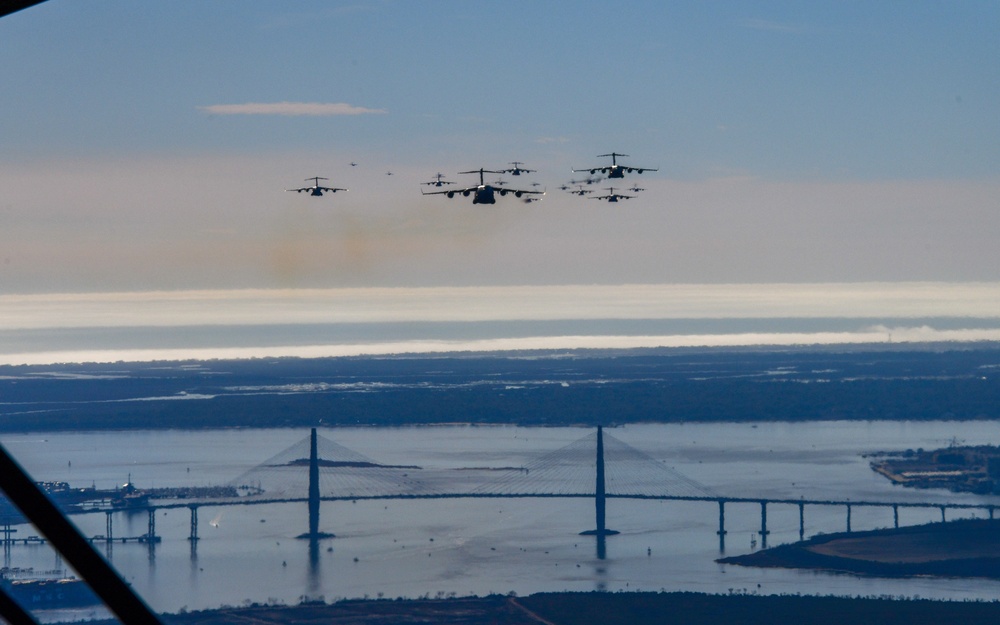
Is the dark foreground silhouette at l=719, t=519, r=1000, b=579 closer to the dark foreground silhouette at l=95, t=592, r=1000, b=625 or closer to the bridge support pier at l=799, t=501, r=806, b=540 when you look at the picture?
the bridge support pier at l=799, t=501, r=806, b=540

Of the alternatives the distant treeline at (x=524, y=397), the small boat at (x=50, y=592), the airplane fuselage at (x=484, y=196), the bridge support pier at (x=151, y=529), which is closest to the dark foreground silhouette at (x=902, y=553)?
the small boat at (x=50, y=592)

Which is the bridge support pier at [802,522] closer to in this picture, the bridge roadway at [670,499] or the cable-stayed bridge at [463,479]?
the bridge roadway at [670,499]

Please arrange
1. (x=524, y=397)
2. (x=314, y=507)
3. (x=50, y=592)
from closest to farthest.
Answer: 1. (x=50, y=592)
2. (x=314, y=507)
3. (x=524, y=397)

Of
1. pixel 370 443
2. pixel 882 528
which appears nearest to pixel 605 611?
pixel 882 528

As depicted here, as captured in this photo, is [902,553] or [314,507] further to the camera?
[314,507]

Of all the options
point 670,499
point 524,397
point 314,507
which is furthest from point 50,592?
point 524,397

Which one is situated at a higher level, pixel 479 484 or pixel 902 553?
pixel 479 484

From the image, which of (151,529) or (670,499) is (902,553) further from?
(151,529)
